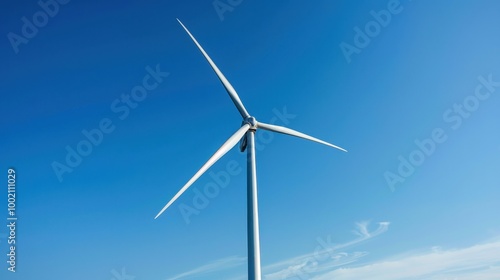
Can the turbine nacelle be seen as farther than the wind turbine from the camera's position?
Yes

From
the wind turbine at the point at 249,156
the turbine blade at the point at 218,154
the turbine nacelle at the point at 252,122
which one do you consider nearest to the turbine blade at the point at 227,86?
the wind turbine at the point at 249,156

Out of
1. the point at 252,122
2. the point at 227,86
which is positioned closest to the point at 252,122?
the point at 252,122

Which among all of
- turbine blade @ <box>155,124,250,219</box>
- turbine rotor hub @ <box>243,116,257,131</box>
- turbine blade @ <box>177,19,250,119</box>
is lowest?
turbine blade @ <box>155,124,250,219</box>

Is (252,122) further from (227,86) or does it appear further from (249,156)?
(227,86)

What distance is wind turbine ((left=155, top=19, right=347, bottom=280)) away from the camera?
88.9ft

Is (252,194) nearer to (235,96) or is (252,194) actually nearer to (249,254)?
(249,254)

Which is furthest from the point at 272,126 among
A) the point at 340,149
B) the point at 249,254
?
the point at 249,254

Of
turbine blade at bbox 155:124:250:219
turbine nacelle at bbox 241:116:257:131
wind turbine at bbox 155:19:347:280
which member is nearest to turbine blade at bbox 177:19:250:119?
wind turbine at bbox 155:19:347:280

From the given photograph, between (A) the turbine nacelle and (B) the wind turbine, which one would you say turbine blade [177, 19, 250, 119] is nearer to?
(B) the wind turbine

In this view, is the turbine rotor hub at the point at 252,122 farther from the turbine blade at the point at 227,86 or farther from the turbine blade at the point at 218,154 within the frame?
the turbine blade at the point at 227,86

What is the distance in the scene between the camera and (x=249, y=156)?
31.0 metres

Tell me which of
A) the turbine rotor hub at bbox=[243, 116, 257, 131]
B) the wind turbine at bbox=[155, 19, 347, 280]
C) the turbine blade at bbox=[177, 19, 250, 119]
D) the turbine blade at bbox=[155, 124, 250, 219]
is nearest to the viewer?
the wind turbine at bbox=[155, 19, 347, 280]

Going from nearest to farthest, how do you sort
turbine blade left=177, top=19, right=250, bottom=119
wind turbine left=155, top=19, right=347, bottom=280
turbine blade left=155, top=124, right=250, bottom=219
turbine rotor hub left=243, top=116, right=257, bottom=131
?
wind turbine left=155, top=19, right=347, bottom=280 < turbine blade left=155, top=124, right=250, bottom=219 < turbine rotor hub left=243, top=116, right=257, bottom=131 < turbine blade left=177, top=19, right=250, bottom=119

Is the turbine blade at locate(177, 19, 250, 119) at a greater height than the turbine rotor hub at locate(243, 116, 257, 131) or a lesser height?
greater
